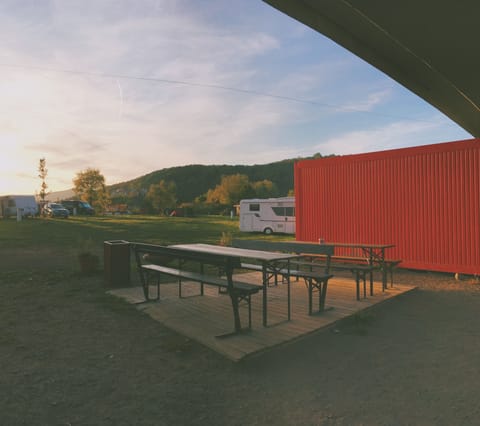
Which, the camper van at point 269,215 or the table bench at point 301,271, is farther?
the camper van at point 269,215

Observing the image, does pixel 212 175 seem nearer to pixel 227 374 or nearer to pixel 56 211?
pixel 56 211

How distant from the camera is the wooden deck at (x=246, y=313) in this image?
379cm

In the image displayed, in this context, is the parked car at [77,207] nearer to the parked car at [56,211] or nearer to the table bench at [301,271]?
the parked car at [56,211]

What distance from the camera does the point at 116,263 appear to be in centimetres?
657

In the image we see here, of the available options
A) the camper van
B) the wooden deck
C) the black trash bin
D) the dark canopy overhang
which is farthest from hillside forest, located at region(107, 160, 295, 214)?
the dark canopy overhang

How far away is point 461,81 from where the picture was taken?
6.85 m

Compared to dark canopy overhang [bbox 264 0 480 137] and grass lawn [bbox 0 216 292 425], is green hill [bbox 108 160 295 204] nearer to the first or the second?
dark canopy overhang [bbox 264 0 480 137]

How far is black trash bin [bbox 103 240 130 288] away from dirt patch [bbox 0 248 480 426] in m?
1.40

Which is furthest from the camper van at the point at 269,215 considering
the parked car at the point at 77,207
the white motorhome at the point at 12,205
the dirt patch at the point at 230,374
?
the parked car at the point at 77,207

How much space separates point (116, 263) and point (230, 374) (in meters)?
4.00

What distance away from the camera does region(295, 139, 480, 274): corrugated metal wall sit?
7656mm

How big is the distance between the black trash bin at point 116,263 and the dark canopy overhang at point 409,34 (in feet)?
14.8

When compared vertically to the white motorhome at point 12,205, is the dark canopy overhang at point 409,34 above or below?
above

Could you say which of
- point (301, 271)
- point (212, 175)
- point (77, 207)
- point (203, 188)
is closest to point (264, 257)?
point (301, 271)
